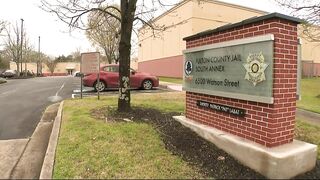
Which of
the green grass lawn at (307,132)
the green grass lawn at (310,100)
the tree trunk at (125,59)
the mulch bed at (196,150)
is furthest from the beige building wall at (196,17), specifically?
the green grass lawn at (307,132)

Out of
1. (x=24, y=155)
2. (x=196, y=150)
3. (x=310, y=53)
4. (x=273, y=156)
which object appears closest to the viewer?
(x=273, y=156)

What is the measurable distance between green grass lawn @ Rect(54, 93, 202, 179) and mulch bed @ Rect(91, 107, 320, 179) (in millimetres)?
189

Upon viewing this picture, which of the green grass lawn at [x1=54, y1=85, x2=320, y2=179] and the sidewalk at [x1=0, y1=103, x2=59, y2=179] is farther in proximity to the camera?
the sidewalk at [x1=0, y1=103, x2=59, y2=179]

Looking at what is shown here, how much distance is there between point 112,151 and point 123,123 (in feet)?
6.49

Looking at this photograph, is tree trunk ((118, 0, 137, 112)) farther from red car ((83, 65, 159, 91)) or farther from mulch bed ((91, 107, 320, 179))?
red car ((83, 65, 159, 91))

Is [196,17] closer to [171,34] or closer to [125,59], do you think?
[171,34]

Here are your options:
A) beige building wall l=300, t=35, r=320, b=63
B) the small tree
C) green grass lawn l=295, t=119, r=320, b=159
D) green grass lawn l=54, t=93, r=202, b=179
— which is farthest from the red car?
the small tree

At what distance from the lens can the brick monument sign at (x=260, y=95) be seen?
5273 mm

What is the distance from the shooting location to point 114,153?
6109 millimetres

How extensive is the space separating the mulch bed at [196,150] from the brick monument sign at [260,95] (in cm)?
13

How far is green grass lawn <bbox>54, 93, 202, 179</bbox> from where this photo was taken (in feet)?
17.4

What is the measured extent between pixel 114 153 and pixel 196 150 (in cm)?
146

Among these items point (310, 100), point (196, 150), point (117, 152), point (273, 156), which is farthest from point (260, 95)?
point (310, 100)

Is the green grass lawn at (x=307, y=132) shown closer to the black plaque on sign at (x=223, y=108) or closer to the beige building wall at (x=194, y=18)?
the black plaque on sign at (x=223, y=108)
